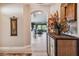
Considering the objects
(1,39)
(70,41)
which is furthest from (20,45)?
(70,41)

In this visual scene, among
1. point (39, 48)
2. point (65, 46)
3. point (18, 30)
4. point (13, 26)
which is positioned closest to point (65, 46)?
point (65, 46)

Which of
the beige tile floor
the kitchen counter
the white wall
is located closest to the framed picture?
the white wall

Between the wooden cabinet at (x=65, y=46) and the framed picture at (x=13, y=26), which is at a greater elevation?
the framed picture at (x=13, y=26)

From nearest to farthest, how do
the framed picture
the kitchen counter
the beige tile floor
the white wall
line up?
1. the kitchen counter
2. the beige tile floor
3. the white wall
4. the framed picture

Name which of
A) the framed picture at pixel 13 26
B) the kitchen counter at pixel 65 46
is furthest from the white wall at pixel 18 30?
the kitchen counter at pixel 65 46

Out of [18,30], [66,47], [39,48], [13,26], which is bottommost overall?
[39,48]

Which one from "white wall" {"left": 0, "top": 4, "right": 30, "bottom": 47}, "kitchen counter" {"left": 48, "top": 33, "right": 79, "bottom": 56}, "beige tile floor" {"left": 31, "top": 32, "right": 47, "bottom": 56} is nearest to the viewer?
"kitchen counter" {"left": 48, "top": 33, "right": 79, "bottom": 56}

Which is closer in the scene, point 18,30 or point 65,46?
point 65,46

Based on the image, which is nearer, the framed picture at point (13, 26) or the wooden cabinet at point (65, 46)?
the wooden cabinet at point (65, 46)

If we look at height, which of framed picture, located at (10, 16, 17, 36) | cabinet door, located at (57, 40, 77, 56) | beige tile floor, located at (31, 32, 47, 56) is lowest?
beige tile floor, located at (31, 32, 47, 56)

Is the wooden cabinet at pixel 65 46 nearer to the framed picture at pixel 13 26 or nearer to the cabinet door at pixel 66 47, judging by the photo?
the cabinet door at pixel 66 47

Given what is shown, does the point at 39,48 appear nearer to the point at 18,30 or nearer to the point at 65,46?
the point at 18,30

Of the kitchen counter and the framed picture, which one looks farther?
the framed picture

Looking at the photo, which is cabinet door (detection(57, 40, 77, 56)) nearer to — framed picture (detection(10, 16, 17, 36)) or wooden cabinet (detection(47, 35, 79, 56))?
wooden cabinet (detection(47, 35, 79, 56))
